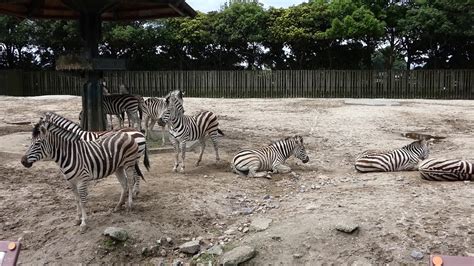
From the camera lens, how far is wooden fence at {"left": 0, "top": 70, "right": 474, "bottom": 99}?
28672 millimetres

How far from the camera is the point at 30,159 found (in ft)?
21.2

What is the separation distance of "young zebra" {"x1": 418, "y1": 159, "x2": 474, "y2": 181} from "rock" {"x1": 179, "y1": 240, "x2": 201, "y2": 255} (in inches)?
166

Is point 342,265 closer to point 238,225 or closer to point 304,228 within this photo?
point 304,228

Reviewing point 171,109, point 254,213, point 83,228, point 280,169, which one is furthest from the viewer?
point 171,109

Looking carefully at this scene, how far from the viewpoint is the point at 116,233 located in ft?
21.4

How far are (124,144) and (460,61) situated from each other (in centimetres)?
2916

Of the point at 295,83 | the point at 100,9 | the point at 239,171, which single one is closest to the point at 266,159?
the point at 239,171

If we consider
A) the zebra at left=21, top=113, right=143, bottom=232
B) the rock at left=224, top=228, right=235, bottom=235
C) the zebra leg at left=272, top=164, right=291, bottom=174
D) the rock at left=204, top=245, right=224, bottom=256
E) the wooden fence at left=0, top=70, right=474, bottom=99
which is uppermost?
the wooden fence at left=0, top=70, right=474, bottom=99

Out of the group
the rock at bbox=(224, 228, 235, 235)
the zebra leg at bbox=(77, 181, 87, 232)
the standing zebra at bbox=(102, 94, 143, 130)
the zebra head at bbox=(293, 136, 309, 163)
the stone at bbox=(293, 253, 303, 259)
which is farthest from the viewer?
the standing zebra at bbox=(102, 94, 143, 130)

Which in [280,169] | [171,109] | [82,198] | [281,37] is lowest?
[280,169]

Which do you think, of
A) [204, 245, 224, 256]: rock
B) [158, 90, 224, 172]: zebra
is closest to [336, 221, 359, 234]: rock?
[204, 245, 224, 256]: rock

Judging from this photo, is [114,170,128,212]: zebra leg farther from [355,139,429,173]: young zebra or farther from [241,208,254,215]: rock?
[355,139,429,173]: young zebra

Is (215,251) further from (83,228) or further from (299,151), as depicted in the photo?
(299,151)

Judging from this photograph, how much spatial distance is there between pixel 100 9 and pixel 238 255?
8.46 meters
